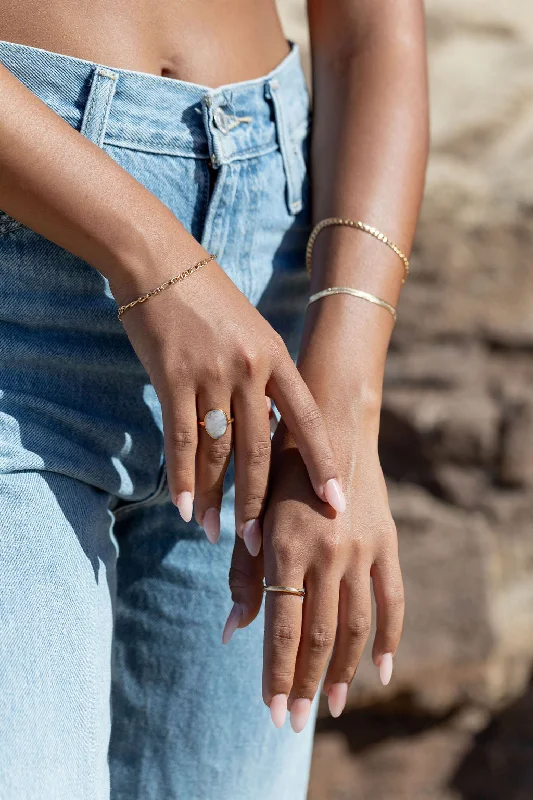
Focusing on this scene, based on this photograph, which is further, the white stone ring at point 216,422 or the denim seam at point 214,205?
the denim seam at point 214,205

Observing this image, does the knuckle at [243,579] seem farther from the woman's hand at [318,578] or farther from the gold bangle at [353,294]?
the gold bangle at [353,294]

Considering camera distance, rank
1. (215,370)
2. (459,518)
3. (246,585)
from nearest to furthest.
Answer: (215,370)
(246,585)
(459,518)

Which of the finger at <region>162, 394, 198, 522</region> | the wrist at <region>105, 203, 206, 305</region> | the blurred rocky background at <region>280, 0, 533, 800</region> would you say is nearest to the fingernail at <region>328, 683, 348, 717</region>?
the finger at <region>162, 394, 198, 522</region>

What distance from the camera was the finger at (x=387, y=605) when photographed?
2.85 ft

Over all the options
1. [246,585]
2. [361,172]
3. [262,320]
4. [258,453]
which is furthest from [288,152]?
[246,585]

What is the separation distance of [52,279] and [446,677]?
4.58 ft

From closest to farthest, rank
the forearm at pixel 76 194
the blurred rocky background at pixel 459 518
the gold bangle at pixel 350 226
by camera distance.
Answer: the forearm at pixel 76 194, the gold bangle at pixel 350 226, the blurred rocky background at pixel 459 518

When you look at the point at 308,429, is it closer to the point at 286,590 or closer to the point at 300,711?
the point at 286,590

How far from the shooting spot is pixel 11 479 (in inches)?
32.7

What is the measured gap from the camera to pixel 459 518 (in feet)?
6.48

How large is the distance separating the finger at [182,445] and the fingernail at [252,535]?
2.4 inches

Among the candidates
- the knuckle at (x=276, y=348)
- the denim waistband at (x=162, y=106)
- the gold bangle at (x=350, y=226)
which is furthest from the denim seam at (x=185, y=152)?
the knuckle at (x=276, y=348)

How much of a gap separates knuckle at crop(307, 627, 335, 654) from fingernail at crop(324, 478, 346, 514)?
12cm

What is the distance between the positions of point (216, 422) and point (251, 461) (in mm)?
55
